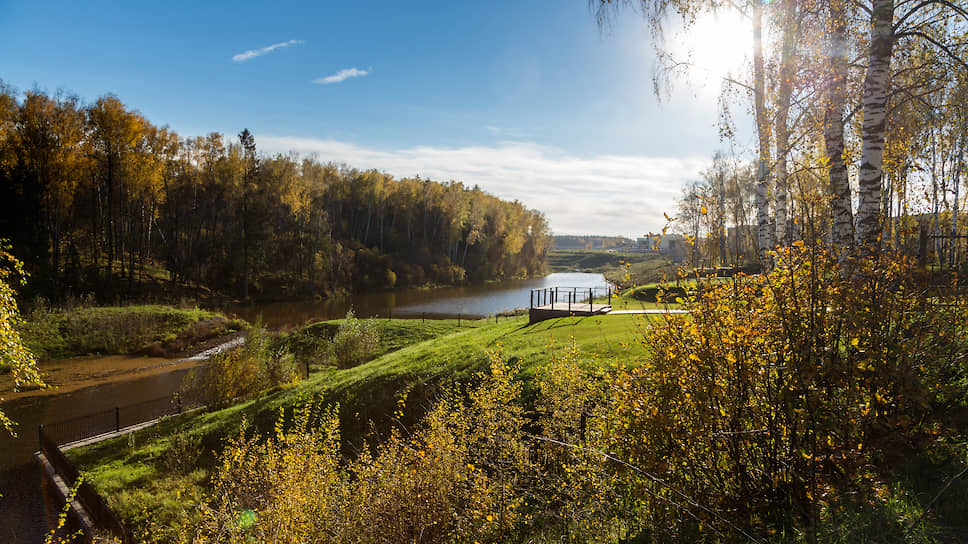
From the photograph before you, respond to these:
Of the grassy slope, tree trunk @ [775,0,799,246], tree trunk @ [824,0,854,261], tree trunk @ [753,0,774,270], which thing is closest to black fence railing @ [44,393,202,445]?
the grassy slope

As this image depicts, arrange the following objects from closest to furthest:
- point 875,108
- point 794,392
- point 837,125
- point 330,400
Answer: point 794,392 < point 875,108 < point 837,125 < point 330,400

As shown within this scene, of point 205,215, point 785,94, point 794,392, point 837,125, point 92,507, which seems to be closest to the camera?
point 794,392

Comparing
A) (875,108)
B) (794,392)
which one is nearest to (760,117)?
(875,108)

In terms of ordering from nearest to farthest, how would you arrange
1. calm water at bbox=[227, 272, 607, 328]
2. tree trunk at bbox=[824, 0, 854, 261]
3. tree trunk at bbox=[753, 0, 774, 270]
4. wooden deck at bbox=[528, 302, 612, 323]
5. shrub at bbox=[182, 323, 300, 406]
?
tree trunk at bbox=[824, 0, 854, 261] → tree trunk at bbox=[753, 0, 774, 270] → shrub at bbox=[182, 323, 300, 406] → wooden deck at bbox=[528, 302, 612, 323] → calm water at bbox=[227, 272, 607, 328]

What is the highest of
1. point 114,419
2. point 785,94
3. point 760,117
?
point 785,94

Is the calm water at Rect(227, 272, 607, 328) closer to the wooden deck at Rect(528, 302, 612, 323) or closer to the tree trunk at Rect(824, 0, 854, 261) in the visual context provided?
the wooden deck at Rect(528, 302, 612, 323)

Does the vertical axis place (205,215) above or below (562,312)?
above

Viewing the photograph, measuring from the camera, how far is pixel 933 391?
3.30m

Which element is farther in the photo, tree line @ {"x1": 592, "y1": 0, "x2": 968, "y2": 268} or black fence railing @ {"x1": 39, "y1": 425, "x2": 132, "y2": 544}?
black fence railing @ {"x1": 39, "y1": 425, "x2": 132, "y2": 544}

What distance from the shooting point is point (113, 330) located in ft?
82.0

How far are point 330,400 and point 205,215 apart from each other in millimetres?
41329

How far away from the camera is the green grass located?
903 inches

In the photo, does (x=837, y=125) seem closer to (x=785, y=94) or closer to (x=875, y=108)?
(x=785, y=94)

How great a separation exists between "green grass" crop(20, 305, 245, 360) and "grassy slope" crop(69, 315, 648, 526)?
46.2ft
